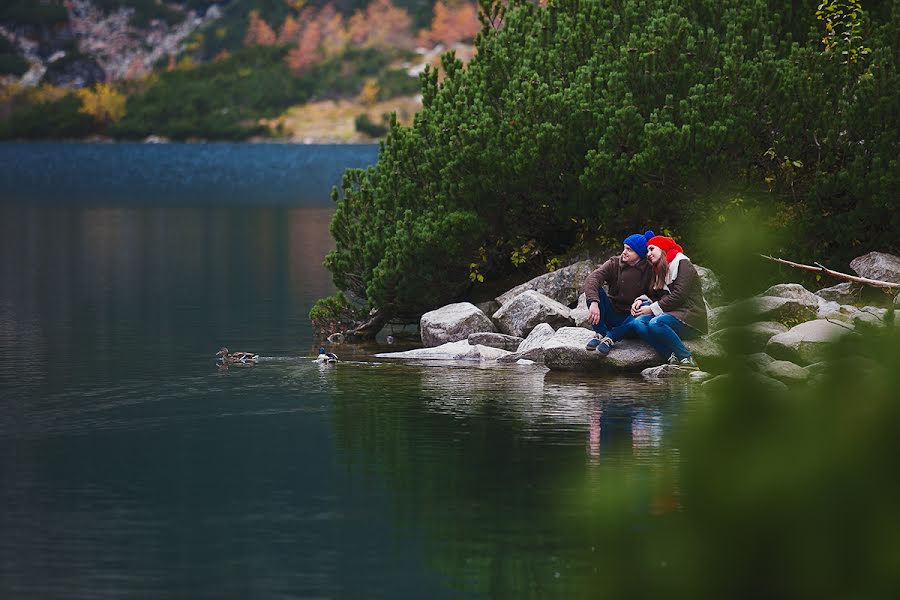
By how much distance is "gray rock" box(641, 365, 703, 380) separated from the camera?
17750mm

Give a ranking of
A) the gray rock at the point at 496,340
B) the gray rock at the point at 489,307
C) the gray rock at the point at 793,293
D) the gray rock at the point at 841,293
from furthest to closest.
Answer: the gray rock at the point at 489,307 → the gray rock at the point at 496,340 → the gray rock at the point at 841,293 → the gray rock at the point at 793,293

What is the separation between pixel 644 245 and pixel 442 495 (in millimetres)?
6820

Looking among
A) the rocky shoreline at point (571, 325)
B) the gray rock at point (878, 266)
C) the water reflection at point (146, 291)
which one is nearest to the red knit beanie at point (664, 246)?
the rocky shoreline at point (571, 325)

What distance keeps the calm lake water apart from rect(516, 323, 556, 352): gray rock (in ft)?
2.83

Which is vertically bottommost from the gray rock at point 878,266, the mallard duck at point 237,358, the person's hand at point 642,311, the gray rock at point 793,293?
the mallard duck at point 237,358

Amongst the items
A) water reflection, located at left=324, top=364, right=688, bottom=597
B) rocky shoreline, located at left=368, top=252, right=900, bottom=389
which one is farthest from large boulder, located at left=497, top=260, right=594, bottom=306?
water reflection, located at left=324, top=364, right=688, bottom=597

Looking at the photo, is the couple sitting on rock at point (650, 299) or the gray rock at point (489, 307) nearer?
the couple sitting on rock at point (650, 299)

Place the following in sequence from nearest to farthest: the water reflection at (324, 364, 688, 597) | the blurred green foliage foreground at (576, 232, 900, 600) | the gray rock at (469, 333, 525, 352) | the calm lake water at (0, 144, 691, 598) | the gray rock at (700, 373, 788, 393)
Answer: the blurred green foliage foreground at (576, 232, 900, 600), the gray rock at (700, 373, 788, 393), the calm lake water at (0, 144, 691, 598), the water reflection at (324, 364, 688, 597), the gray rock at (469, 333, 525, 352)

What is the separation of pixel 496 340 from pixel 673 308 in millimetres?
3343

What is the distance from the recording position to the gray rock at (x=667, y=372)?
17.8 m

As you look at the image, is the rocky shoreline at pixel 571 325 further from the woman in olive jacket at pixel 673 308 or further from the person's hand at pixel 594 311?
the person's hand at pixel 594 311

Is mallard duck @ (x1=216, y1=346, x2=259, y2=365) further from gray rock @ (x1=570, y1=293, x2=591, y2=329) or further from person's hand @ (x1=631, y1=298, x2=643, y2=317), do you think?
person's hand @ (x1=631, y1=298, x2=643, y2=317)

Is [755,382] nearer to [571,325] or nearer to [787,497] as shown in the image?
[787,497]

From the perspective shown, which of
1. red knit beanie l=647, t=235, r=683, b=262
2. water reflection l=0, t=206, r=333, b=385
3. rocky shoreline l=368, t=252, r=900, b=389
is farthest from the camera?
water reflection l=0, t=206, r=333, b=385
